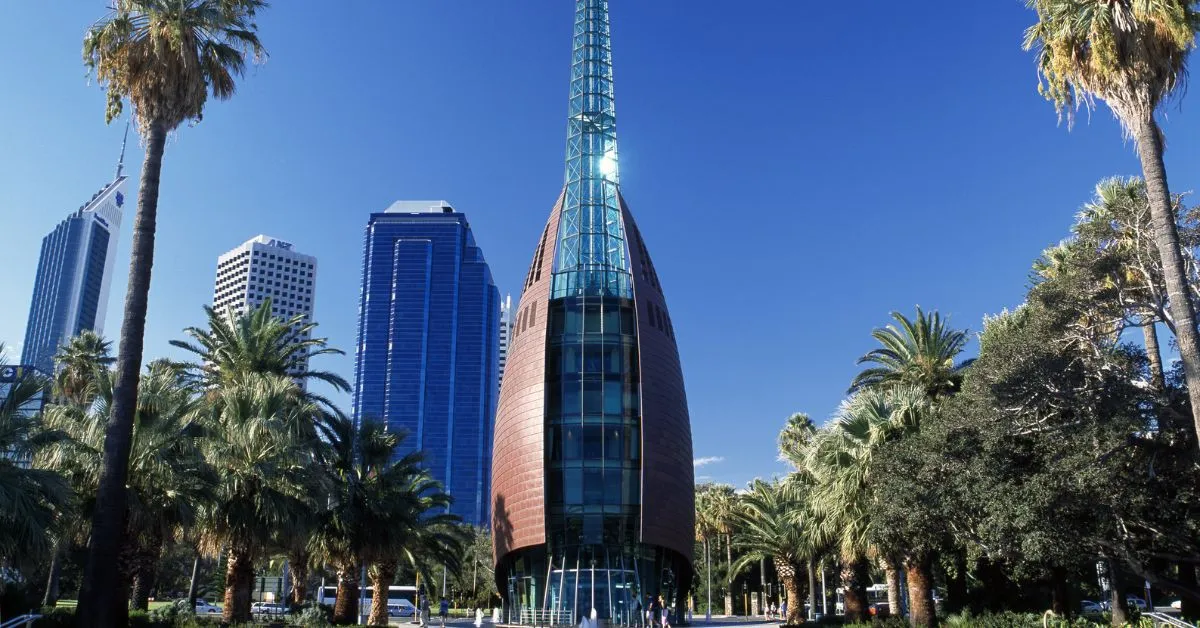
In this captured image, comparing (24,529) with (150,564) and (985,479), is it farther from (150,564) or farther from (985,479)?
(985,479)

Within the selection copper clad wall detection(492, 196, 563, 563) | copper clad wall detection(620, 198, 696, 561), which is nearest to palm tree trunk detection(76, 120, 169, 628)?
copper clad wall detection(492, 196, 563, 563)

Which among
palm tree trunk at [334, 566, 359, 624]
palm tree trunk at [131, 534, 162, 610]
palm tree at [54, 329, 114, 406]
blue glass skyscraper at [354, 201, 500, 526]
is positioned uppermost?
blue glass skyscraper at [354, 201, 500, 526]

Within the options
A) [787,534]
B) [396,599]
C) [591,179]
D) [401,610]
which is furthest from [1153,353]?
[396,599]

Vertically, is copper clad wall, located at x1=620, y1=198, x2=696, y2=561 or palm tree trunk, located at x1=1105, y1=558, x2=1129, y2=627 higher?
copper clad wall, located at x1=620, y1=198, x2=696, y2=561

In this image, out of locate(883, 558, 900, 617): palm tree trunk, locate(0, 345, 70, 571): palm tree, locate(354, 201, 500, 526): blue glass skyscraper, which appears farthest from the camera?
locate(354, 201, 500, 526): blue glass skyscraper

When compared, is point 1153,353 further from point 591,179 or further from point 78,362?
point 78,362

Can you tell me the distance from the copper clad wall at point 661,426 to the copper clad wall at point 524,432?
4.95 metres

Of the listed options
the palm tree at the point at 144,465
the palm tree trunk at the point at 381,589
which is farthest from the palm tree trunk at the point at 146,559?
the palm tree trunk at the point at 381,589

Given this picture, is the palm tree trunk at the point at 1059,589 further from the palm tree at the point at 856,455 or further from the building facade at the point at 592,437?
the building facade at the point at 592,437

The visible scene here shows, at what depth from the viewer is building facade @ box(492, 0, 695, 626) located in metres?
43.3

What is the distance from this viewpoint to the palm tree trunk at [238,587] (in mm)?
24172

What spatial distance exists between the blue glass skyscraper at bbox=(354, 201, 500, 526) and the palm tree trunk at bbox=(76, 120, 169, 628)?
550 feet

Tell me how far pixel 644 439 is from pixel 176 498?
1054 inches

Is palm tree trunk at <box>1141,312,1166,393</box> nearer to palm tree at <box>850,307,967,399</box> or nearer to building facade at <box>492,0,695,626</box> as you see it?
palm tree at <box>850,307,967,399</box>
